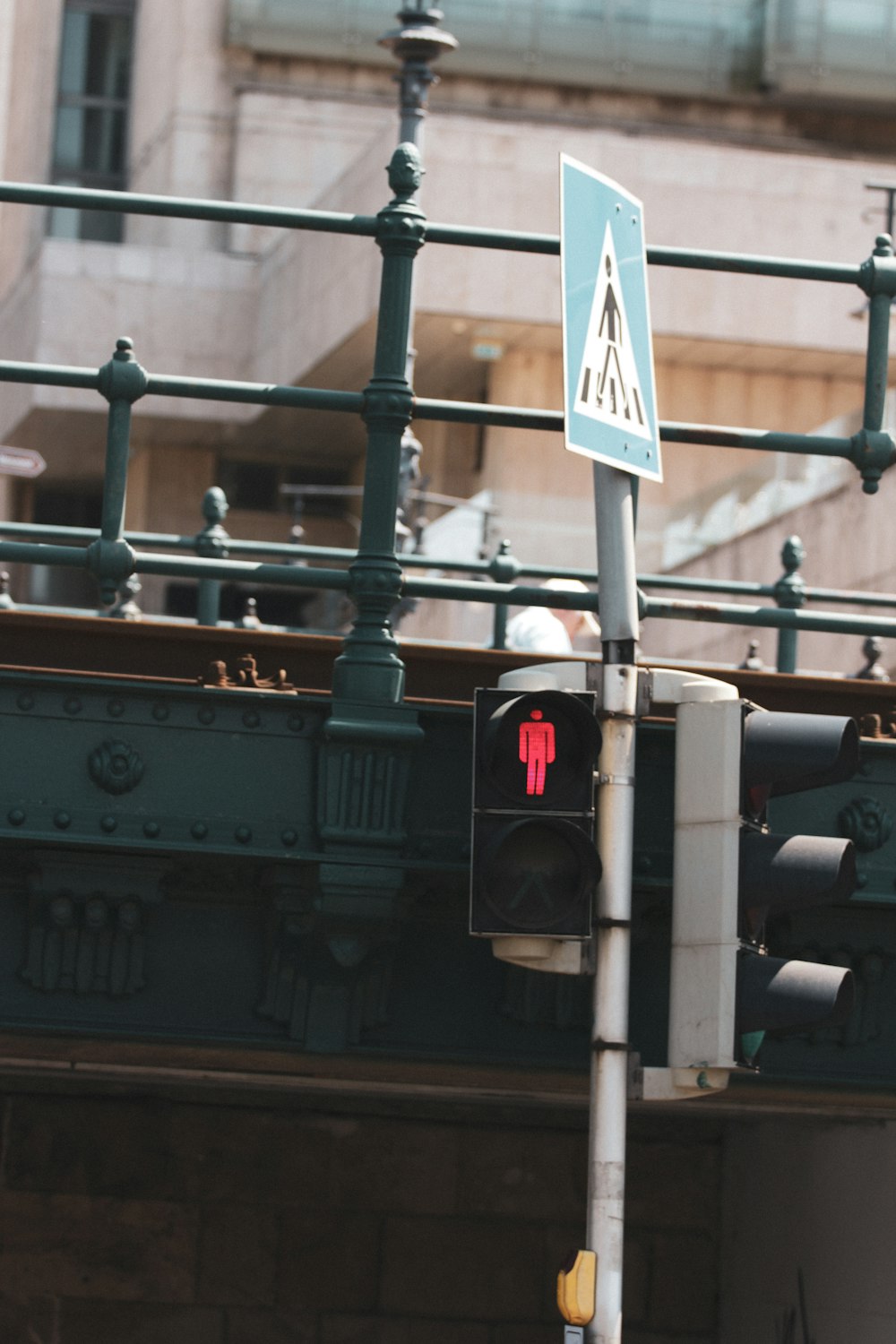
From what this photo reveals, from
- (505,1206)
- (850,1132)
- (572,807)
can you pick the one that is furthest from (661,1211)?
(572,807)

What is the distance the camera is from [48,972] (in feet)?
21.6

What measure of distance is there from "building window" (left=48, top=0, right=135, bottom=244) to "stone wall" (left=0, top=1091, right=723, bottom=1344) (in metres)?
36.5

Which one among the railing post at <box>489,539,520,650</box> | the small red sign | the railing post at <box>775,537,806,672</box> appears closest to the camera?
the railing post at <box>489,539,520,650</box>

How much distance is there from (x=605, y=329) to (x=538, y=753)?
118 centimetres

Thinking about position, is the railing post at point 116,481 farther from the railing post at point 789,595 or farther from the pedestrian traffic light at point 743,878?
the railing post at point 789,595

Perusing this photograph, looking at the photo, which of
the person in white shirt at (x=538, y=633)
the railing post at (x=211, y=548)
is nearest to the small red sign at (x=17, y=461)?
the railing post at (x=211, y=548)

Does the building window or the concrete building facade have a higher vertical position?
the building window

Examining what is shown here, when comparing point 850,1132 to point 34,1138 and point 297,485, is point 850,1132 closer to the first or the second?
point 34,1138

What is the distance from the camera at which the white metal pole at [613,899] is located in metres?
5.70

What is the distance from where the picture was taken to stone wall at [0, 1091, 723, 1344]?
10.8m

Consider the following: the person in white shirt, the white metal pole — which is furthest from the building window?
the white metal pole

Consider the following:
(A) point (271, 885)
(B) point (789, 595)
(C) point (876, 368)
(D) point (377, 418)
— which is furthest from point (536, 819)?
(B) point (789, 595)

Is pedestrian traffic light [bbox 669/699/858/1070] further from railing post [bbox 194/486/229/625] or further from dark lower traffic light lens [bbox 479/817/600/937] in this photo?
railing post [bbox 194/486/229/625]

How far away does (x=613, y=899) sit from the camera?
588 cm
